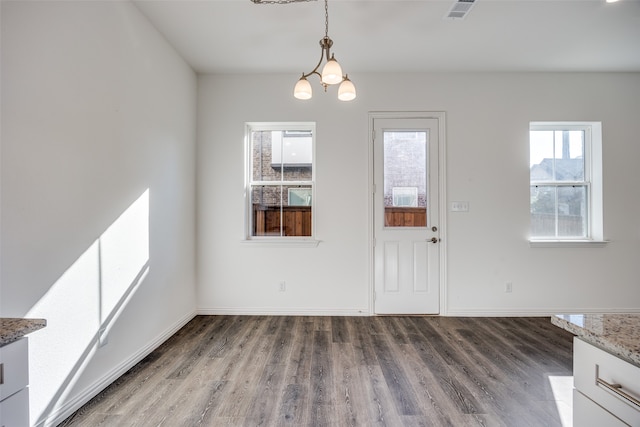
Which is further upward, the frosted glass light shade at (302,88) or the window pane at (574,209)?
the frosted glass light shade at (302,88)

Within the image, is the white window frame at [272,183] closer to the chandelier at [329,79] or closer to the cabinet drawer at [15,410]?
the chandelier at [329,79]

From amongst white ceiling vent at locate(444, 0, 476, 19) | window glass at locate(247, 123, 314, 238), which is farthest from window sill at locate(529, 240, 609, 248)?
window glass at locate(247, 123, 314, 238)

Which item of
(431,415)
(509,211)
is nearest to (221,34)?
(431,415)

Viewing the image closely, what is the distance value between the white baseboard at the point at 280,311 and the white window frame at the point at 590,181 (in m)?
2.23

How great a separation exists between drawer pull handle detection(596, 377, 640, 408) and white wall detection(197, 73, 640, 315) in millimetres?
2544

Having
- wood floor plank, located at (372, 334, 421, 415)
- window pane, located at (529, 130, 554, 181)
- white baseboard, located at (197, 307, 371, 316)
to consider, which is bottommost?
wood floor plank, located at (372, 334, 421, 415)

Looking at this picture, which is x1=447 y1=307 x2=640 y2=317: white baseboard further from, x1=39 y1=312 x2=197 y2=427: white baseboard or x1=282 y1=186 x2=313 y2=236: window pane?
x1=39 y1=312 x2=197 y2=427: white baseboard

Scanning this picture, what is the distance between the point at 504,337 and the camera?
2734 mm

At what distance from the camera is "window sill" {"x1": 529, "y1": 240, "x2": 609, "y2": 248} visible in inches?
128

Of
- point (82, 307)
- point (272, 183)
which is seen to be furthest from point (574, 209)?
point (82, 307)

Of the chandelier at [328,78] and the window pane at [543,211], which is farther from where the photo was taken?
the window pane at [543,211]

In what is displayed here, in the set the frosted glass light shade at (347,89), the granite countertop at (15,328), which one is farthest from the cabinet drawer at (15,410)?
the frosted glass light shade at (347,89)

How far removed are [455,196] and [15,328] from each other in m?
3.54

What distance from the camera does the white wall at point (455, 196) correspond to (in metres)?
3.27
